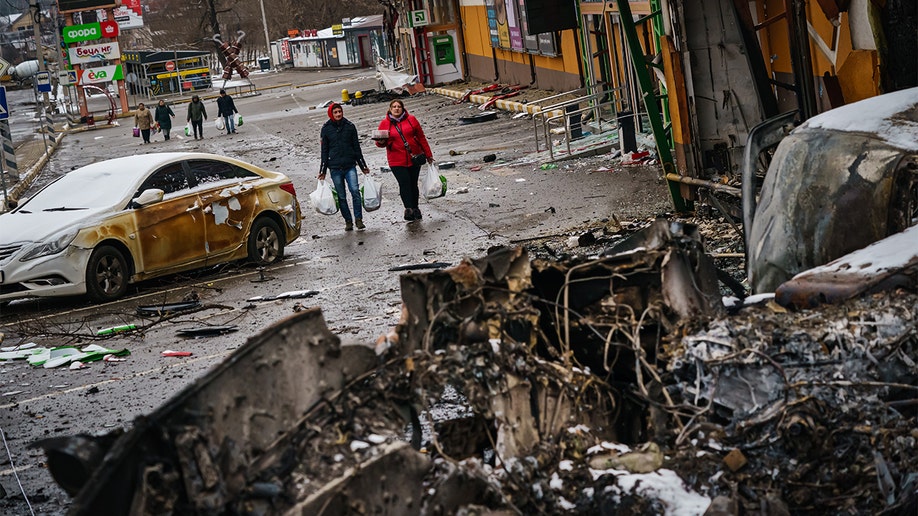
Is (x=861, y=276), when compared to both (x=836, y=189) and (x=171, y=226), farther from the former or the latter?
(x=171, y=226)

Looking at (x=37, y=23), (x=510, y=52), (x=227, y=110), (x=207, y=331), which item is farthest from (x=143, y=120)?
(x=207, y=331)

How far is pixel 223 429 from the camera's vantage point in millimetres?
4254

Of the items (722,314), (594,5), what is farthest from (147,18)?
(722,314)

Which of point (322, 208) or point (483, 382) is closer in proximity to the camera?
point (483, 382)

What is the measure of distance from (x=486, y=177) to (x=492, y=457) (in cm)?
1578

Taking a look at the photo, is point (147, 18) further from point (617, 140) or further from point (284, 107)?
point (617, 140)

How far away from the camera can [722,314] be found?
5.85 meters

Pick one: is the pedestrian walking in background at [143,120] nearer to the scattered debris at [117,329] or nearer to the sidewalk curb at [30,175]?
the sidewalk curb at [30,175]

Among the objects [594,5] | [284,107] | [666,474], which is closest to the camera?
[666,474]

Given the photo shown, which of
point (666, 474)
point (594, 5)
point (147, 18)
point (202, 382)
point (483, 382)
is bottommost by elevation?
point (666, 474)

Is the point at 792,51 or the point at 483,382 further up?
Result: the point at 792,51

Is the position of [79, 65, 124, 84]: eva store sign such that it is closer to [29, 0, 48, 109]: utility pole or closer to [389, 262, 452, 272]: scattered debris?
[29, 0, 48, 109]: utility pole

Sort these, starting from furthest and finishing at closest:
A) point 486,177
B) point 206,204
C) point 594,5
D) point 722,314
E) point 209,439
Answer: point 594,5
point 486,177
point 206,204
point 722,314
point 209,439

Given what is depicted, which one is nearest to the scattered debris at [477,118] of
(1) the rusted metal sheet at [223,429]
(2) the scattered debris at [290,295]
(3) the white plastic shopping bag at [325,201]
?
(3) the white plastic shopping bag at [325,201]
